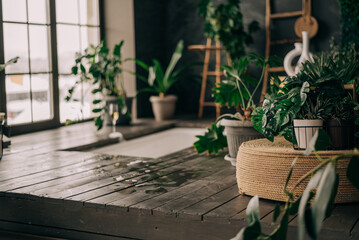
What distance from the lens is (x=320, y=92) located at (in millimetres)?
2537

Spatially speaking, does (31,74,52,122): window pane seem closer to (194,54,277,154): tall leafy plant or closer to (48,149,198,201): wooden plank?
(48,149,198,201): wooden plank

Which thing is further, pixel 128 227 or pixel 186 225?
pixel 128 227

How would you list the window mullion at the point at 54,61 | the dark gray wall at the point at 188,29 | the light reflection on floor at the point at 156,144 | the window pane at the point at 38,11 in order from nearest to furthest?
the light reflection on floor at the point at 156,144 → the window pane at the point at 38,11 → the window mullion at the point at 54,61 → the dark gray wall at the point at 188,29

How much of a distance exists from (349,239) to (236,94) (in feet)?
6.05

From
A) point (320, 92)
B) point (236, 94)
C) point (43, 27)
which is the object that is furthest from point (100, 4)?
→ point (320, 92)

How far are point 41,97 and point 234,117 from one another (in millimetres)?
2799

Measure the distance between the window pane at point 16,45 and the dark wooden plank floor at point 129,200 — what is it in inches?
63.0

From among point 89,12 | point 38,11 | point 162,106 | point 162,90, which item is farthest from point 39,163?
point 89,12

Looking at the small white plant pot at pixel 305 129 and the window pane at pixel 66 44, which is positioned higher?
the window pane at pixel 66 44

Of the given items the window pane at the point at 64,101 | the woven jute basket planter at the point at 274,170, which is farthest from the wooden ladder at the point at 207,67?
the woven jute basket planter at the point at 274,170

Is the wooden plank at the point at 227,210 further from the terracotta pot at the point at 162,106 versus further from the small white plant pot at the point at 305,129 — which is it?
the terracotta pot at the point at 162,106

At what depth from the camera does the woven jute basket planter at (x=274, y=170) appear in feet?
8.28

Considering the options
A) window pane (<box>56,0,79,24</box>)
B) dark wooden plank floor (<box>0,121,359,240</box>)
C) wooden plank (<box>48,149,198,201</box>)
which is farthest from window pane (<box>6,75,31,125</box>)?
wooden plank (<box>48,149,198,201</box>)

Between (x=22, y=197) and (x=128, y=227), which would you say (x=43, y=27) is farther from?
(x=128, y=227)
